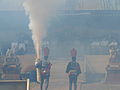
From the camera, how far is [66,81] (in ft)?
38.4

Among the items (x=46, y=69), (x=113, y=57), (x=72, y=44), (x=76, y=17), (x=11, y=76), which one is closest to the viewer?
(x=46, y=69)

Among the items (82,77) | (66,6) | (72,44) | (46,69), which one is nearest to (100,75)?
(82,77)

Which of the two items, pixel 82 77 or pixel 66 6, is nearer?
pixel 82 77

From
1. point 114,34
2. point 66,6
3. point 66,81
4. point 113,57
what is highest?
point 66,6

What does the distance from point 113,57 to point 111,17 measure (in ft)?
40.7

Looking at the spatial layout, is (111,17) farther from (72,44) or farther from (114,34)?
(72,44)

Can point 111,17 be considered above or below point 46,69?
above

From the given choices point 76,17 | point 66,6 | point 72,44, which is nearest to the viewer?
point 72,44

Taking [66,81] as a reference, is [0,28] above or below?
above

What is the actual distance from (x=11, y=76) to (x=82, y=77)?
3022mm

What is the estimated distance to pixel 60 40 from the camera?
2250cm

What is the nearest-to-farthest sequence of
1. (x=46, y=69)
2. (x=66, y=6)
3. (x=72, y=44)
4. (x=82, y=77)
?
(x=46, y=69) < (x=82, y=77) < (x=72, y=44) < (x=66, y=6)

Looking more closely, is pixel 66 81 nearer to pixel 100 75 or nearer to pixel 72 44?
pixel 100 75

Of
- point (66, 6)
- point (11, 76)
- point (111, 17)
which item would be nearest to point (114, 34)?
point (111, 17)
